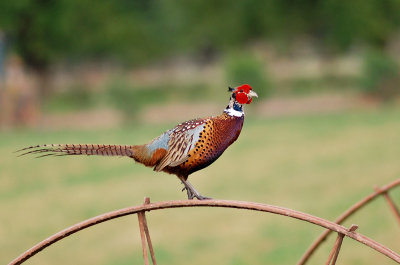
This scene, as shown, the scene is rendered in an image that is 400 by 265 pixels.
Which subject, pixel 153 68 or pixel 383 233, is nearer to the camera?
pixel 383 233

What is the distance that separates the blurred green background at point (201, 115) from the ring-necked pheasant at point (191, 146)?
5774mm

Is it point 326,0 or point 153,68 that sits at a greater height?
point 153,68

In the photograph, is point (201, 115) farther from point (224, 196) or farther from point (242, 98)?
point (242, 98)

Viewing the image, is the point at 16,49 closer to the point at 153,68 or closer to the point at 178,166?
the point at 153,68

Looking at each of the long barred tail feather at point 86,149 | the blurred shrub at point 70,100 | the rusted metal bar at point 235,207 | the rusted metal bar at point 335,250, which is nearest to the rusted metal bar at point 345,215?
the rusted metal bar at point 335,250

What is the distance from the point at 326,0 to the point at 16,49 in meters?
12.6

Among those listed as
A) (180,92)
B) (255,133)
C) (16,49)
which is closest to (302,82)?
(180,92)

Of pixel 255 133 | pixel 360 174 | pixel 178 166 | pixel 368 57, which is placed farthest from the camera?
pixel 368 57

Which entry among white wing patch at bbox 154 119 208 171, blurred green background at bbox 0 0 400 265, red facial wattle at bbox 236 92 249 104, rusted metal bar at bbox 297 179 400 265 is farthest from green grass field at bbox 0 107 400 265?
red facial wattle at bbox 236 92 249 104

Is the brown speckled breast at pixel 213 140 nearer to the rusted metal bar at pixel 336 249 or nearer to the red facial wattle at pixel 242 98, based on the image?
the red facial wattle at pixel 242 98

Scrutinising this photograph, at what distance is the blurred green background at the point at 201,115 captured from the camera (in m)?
Answer: 9.41

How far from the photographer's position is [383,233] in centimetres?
894

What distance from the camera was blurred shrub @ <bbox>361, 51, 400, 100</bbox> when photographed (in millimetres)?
23913

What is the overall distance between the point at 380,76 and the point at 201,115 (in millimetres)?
6744
